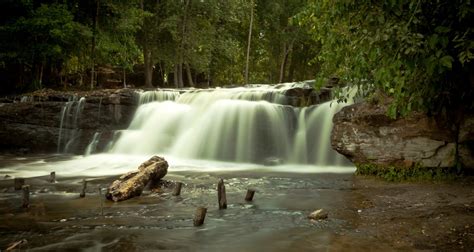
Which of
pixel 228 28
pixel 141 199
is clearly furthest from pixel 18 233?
pixel 228 28

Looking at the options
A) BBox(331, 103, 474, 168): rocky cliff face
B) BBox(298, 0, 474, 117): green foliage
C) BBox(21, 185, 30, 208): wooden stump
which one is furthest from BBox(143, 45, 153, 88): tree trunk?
BBox(298, 0, 474, 117): green foliage

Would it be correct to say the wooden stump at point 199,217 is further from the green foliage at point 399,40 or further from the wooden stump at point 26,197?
the wooden stump at point 26,197

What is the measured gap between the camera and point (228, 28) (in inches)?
1425

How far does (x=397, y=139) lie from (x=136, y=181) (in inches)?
265

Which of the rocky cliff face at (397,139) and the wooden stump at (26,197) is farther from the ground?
the rocky cliff face at (397,139)

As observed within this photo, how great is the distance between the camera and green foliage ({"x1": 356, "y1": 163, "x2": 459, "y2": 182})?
1092cm

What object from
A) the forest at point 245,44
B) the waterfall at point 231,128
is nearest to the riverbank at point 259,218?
the forest at point 245,44

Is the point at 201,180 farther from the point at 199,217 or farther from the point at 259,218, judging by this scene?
the point at 199,217

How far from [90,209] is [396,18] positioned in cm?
651

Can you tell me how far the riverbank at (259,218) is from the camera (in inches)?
258

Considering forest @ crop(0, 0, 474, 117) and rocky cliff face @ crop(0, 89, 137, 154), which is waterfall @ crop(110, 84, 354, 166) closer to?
rocky cliff face @ crop(0, 89, 137, 154)

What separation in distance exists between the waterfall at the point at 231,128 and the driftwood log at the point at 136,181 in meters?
6.17

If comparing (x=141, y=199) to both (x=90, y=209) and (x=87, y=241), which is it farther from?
(x=87, y=241)

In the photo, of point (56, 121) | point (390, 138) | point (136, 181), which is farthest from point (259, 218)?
point (56, 121)
